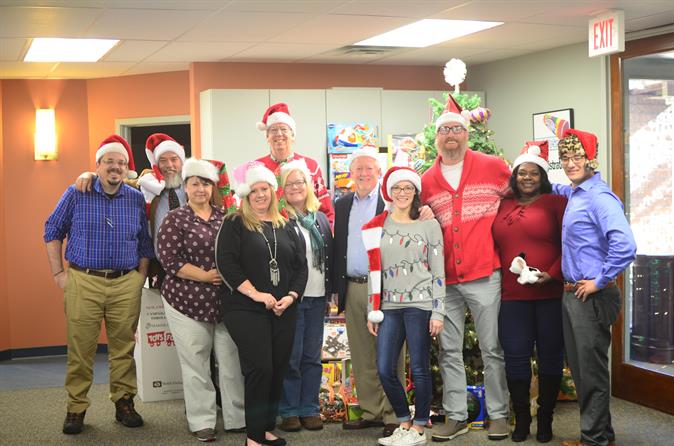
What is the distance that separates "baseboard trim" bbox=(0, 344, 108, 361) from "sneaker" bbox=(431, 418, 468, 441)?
4080mm

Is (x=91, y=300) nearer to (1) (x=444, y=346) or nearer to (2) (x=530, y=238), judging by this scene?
(1) (x=444, y=346)

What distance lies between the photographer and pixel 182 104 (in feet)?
25.8

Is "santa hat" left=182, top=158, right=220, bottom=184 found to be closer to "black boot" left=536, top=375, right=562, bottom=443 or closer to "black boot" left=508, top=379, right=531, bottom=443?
"black boot" left=508, top=379, right=531, bottom=443

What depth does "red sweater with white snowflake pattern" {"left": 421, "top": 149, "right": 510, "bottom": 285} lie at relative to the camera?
A: 4504 millimetres

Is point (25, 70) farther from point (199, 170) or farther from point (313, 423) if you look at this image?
point (313, 423)

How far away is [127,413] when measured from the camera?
508 cm

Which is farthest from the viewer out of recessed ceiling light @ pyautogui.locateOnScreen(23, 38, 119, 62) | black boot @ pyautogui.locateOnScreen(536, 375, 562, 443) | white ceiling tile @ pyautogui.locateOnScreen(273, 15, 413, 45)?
recessed ceiling light @ pyautogui.locateOnScreen(23, 38, 119, 62)

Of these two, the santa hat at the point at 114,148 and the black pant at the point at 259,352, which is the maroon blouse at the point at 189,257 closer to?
the black pant at the point at 259,352

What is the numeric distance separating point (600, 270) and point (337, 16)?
221 cm

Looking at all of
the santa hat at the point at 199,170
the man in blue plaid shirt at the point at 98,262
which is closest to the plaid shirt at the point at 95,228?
the man in blue plaid shirt at the point at 98,262

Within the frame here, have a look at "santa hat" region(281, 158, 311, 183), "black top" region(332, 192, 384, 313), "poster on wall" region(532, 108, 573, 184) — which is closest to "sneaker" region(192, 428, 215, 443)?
"black top" region(332, 192, 384, 313)

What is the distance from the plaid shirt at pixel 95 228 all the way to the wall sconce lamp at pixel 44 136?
320cm

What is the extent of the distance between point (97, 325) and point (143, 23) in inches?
72.6

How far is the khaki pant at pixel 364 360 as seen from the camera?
471cm
